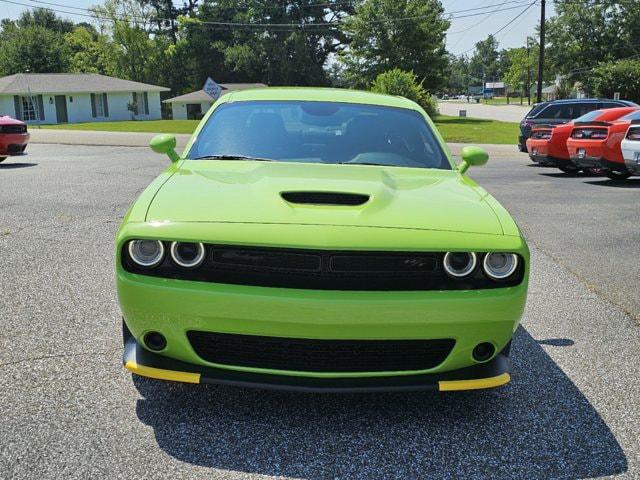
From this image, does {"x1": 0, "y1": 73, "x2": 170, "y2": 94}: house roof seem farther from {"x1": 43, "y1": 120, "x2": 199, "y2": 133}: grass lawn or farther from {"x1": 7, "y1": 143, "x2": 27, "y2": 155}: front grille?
{"x1": 7, "y1": 143, "x2": 27, "y2": 155}: front grille

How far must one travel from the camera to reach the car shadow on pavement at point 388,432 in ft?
9.49

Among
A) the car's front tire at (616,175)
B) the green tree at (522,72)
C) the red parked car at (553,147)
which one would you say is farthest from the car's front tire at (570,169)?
the green tree at (522,72)

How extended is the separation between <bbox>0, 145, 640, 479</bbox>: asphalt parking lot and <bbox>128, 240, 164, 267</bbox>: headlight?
2.55ft

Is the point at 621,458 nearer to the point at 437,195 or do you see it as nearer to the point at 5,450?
the point at 437,195

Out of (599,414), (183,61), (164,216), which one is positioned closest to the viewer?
(164,216)

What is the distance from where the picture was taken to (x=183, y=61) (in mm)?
80500

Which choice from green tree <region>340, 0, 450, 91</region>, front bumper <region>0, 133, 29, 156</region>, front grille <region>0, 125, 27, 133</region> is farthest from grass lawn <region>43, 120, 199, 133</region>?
→ front bumper <region>0, 133, 29, 156</region>

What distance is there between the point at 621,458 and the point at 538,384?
815mm

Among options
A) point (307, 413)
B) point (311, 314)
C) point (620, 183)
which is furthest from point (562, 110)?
point (311, 314)

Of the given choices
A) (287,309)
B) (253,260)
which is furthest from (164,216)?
(287,309)

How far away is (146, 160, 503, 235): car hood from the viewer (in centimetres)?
306

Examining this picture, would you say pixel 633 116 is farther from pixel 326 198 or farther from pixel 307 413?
pixel 307 413

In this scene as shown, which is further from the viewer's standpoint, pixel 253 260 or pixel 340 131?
pixel 340 131

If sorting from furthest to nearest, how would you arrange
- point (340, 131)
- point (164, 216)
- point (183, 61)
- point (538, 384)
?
point (183, 61) → point (340, 131) → point (538, 384) → point (164, 216)
